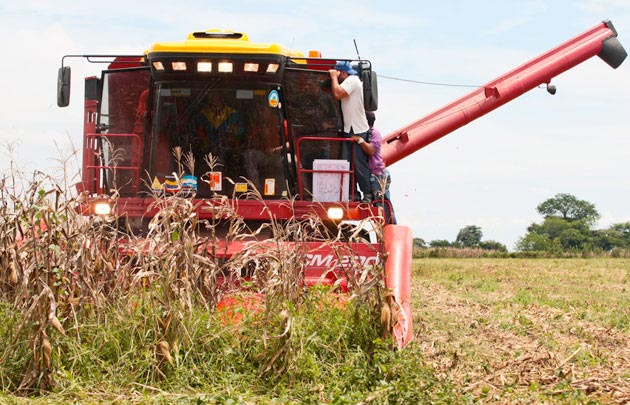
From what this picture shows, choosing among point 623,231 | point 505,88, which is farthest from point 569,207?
point 505,88

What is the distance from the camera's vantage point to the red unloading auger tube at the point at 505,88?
12562mm

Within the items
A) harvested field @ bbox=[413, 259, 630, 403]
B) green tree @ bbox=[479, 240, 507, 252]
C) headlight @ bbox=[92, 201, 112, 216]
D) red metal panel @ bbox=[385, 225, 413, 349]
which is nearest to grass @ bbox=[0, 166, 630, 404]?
harvested field @ bbox=[413, 259, 630, 403]

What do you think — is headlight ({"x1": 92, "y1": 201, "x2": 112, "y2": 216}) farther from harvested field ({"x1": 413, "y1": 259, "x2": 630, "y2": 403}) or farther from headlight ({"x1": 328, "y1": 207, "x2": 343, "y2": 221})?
harvested field ({"x1": 413, "y1": 259, "x2": 630, "y2": 403})

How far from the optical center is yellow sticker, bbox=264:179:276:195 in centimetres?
916

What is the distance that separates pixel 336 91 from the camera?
30.1 feet

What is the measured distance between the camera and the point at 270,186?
30.1 ft

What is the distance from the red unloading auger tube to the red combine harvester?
3.19 meters

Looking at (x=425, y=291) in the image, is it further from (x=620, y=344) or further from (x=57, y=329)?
(x=57, y=329)

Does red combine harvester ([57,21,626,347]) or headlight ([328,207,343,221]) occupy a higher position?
red combine harvester ([57,21,626,347])


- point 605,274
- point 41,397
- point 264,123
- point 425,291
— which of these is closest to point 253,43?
point 264,123

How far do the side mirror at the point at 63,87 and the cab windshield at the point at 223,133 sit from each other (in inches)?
32.6

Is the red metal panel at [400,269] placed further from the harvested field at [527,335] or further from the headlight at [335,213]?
the headlight at [335,213]

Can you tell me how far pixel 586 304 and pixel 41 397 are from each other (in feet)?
25.3

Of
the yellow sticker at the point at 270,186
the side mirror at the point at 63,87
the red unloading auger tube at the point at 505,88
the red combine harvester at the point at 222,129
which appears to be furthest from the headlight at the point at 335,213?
the red unloading auger tube at the point at 505,88
